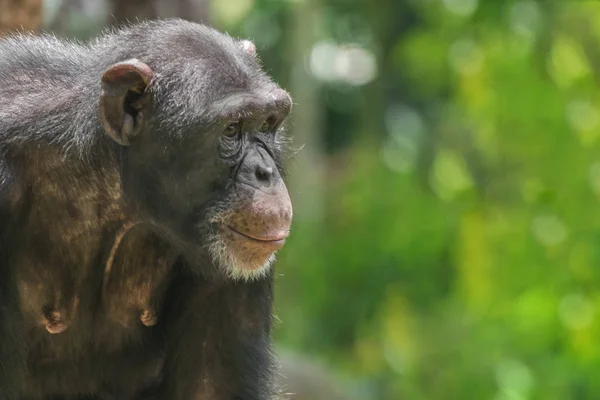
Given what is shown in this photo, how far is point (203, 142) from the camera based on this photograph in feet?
13.2

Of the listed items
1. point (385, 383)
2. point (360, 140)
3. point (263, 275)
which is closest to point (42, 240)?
point (263, 275)

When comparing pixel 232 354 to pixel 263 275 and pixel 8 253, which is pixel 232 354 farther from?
pixel 8 253

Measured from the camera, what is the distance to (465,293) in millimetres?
10945

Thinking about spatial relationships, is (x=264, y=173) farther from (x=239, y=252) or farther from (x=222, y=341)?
(x=222, y=341)

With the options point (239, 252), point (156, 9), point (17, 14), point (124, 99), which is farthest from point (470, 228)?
point (124, 99)

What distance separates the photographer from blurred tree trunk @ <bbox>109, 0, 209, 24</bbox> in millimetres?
7555

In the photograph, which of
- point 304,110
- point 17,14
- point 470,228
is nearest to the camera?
point 17,14

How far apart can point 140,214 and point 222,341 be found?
0.66 m

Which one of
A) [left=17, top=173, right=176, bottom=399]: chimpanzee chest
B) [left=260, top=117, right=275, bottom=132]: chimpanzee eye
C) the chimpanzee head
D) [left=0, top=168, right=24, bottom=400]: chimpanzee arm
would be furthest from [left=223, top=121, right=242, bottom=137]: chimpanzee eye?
[left=0, top=168, right=24, bottom=400]: chimpanzee arm

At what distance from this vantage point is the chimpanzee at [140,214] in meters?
4.00

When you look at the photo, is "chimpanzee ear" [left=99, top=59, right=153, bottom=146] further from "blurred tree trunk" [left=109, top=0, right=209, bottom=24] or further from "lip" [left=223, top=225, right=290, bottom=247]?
"blurred tree trunk" [left=109, top=0, right=209, bottom=24]

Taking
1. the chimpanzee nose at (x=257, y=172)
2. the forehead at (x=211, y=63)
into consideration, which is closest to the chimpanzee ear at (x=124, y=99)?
the forehead at (x=211, y=63)

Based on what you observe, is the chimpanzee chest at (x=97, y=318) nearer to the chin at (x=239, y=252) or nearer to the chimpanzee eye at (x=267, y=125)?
the chin at (x=239, y=252)

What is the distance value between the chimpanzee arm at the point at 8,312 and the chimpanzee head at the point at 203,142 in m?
0.48
